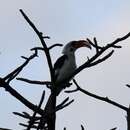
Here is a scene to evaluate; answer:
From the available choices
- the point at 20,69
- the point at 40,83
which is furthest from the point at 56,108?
the point at 40,83

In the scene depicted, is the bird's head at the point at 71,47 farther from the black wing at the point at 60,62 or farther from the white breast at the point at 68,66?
the white breast at the point at 68,66

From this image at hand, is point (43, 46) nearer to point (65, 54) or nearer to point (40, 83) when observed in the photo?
point (40, 83)

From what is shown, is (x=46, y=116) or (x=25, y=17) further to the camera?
(x=25, y=17)

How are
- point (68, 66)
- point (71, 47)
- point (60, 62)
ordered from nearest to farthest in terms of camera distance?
point (68, 66) → point (60, 62) → point (71, 47)

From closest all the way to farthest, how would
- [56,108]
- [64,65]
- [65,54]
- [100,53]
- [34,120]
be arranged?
[34,120] → [56,108] → [100,53] → [64,65] → [65,54]

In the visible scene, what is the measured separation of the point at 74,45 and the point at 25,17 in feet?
34.2

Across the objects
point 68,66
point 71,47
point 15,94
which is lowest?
point 15,94

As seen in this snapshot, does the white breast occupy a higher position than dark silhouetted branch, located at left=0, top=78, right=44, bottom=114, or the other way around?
the white breast

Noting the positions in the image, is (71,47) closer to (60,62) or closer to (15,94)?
(60,62)

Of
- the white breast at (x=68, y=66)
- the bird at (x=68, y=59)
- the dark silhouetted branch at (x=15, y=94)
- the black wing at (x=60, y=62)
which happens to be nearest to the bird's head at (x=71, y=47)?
the bird at (x=68, y=59)

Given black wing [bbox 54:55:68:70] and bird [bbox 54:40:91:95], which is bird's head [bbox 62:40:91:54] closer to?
bird [bbox 54:40:91:95]

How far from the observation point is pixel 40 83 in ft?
10.7

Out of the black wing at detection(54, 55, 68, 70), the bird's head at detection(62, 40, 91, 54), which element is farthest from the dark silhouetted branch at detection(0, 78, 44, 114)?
the bird's head at detection(62, 40, 91, 54)

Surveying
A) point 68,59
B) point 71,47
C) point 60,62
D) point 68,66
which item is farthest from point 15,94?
point 71,47
